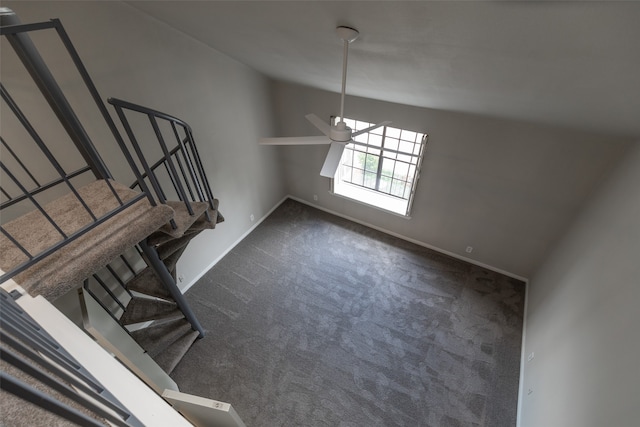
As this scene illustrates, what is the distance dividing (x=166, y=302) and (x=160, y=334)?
46 cm

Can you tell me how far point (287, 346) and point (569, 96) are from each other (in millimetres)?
3618

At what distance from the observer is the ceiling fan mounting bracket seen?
176 cm

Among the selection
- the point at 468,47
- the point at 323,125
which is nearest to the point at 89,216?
the point at 323,125

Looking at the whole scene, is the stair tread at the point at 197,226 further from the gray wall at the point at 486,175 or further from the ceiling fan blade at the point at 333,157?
the gray wall at the point at 486,175

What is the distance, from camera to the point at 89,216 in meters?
1.88

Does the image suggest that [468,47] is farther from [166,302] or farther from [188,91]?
[166,302]

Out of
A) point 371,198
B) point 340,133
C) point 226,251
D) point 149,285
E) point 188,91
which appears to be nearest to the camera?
point 340,133

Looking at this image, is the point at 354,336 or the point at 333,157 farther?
the point at 354,336

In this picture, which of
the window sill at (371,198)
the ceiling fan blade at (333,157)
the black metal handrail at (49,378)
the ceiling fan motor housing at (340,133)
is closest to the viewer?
the black metal handrail at (49,378)

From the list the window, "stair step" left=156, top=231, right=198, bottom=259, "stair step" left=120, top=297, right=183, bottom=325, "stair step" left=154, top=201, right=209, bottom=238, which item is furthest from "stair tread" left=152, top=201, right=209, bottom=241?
the window

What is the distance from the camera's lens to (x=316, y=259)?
4.51 metres

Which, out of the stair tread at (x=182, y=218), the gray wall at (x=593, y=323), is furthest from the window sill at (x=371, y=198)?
the stair tread at (x=182, y=218)

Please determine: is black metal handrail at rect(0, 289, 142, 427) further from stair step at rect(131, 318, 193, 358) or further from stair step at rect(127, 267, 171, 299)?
stair step at rect(131, 318, 193, 358)

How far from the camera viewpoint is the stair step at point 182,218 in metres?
2.25
